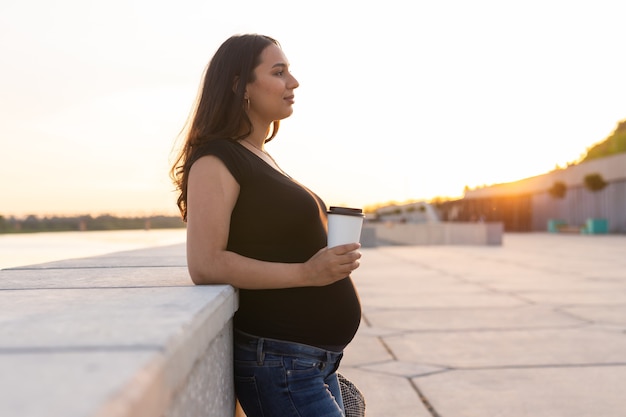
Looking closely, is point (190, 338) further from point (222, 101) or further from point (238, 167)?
point (222, 101)

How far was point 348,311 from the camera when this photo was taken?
2143 millimetres

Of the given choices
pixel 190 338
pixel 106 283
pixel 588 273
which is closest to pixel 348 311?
pixel 106 283

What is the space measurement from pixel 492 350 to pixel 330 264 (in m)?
3.11

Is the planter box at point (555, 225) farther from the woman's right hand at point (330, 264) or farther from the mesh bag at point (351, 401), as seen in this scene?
the woman's right hand at point (330, 264)

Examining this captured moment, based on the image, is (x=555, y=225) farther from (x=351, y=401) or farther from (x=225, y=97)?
(x=225, y=97)

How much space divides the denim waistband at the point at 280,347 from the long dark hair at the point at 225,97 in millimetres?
582

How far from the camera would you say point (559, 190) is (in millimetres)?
42219

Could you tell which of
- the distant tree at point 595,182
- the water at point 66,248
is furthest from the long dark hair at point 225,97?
the distant tree at point 595,182

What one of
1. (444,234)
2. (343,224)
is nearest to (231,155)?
(343,224)

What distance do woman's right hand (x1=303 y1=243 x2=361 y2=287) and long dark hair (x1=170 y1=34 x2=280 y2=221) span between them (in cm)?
56

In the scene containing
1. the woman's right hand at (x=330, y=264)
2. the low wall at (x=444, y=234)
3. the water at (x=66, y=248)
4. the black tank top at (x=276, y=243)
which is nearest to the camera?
the woman's right hand at (x=330, y=264)

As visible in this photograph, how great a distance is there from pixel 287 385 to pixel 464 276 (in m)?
8.50

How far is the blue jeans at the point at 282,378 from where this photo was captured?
1.90m

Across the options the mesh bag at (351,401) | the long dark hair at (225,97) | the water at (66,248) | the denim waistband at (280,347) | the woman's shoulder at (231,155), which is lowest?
the mesh bag at (351,401)
